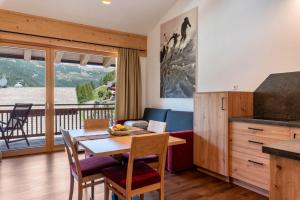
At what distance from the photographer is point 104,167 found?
2.20 meters

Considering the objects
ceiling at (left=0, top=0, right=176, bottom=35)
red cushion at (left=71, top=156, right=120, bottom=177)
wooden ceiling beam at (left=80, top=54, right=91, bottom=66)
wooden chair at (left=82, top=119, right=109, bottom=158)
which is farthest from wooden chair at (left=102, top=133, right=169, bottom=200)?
wooden ceiling beam at (left=80, top=54, right=91, bottom=66)

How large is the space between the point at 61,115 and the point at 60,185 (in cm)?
232

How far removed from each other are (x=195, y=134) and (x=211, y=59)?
132 centimetres

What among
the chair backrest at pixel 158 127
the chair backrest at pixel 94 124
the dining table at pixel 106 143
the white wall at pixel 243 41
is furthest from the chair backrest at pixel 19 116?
the white wall at pixel 243 41

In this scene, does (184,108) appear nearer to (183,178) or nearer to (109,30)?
(183,178)

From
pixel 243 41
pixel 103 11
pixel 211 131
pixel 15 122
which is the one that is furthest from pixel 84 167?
pixel 103 11

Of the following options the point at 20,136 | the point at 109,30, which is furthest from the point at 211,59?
the point at 20,136

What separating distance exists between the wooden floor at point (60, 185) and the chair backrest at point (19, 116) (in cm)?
87

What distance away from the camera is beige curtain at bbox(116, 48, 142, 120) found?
5094mm

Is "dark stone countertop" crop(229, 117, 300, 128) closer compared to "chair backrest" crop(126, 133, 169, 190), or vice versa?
"chair backrest" crop(126, 133, 169, 190)

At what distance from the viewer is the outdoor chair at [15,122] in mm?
4285

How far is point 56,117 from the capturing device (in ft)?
15.9

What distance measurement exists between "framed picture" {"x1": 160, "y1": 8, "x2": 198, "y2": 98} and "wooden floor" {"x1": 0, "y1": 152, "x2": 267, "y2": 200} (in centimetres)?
171

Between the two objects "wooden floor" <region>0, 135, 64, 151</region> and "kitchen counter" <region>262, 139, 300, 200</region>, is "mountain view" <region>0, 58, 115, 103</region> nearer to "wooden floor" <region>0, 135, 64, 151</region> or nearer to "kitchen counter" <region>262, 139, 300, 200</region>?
"wooden floor" <region>0, 135, 64, 151</region>
